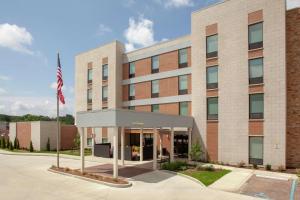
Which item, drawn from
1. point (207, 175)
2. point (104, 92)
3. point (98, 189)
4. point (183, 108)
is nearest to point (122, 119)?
point (98, 189)

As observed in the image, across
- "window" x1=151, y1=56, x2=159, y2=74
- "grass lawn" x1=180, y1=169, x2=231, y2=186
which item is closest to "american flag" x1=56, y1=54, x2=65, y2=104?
"grass lawn" x1=180, y1=169, x2=231, y2=186

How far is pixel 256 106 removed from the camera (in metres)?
24.6

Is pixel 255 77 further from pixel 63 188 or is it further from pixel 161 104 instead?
pixel 63 188

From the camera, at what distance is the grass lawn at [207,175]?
1867cm

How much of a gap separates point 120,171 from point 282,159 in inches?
575

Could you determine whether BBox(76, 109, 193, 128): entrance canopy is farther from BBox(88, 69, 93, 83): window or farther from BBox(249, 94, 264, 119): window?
BBox(88, 69, 93, 83): window

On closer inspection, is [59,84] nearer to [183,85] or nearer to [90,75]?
[183,85]

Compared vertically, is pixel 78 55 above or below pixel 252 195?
above

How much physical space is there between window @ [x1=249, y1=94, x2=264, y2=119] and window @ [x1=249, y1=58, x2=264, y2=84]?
1.47 metres

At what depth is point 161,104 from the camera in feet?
109

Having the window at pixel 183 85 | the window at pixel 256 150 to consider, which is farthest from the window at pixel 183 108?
the window at pixel 256 150

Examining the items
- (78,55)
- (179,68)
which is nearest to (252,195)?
(179,68)

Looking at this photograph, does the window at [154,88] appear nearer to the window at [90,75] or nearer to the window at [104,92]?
the window at [104,92]

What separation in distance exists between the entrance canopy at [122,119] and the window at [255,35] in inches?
424
